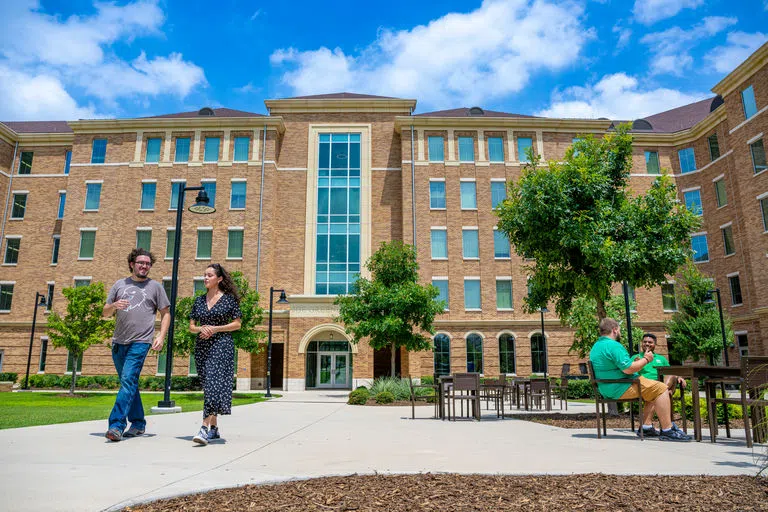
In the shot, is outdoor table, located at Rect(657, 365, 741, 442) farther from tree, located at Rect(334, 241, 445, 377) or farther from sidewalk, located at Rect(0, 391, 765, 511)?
tree, located at Rect(334, 241, 445, 377)

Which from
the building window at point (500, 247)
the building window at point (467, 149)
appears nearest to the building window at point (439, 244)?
the building window at point (500, 247)

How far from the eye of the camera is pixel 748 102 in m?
30.6

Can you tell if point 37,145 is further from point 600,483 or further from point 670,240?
point 600,483

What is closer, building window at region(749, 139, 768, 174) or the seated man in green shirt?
the seated man in green shirt

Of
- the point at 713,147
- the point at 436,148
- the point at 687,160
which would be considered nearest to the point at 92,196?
the point at 436,148

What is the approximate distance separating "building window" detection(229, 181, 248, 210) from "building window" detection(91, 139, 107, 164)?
968cm

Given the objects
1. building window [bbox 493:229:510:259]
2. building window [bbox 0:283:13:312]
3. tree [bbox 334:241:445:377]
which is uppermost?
building window [bbox 493:229:510:259]

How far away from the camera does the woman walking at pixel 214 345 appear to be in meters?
5.56

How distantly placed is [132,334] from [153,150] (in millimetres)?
33856

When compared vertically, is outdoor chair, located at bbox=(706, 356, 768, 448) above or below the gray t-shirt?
below

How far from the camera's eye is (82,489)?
3348mm

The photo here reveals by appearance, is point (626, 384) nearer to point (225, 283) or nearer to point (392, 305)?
point (225, 283)

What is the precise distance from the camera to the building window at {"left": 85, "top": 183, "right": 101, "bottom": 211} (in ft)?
117

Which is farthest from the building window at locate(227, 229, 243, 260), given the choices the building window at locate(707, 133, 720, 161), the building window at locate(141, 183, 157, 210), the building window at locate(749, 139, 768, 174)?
the building window at locate(707, 133, 720, 161)
